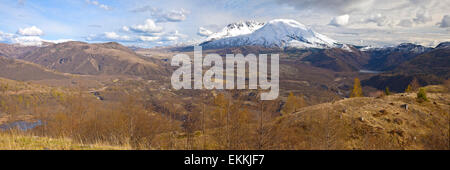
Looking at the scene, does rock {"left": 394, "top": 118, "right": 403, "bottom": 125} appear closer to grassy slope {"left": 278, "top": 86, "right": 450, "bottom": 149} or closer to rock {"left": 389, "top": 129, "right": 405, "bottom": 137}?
grassy slope {"left": 278, "top": 86, "right": 450, "bottom": 149}

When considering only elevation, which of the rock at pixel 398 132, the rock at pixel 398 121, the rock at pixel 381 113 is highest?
the rock at pixel 381 113

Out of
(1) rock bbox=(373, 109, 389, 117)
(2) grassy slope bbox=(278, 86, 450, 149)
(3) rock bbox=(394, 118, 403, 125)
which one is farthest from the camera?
(1) rock bbox=(373, 109, 389, 117)

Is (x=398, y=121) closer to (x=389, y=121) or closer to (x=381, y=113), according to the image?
(x=389, y=121)

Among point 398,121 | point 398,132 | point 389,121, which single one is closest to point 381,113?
point 389,121

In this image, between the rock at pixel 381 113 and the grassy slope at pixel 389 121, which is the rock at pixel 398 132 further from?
the rock at pixel 381 113

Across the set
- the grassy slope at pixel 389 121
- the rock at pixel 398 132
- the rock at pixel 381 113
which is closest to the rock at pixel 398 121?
the grassy slope at pixel 389 121

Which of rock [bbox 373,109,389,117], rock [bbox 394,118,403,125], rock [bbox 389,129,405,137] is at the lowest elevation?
rock [bbox 389,129,405,137]

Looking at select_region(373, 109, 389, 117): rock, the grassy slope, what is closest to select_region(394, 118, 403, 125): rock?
the grassy slope

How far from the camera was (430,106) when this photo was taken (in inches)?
1115
